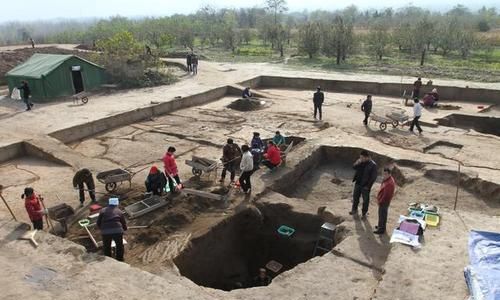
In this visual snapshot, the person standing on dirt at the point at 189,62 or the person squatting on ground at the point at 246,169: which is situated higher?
the person standing on dirt at the point at 189,62

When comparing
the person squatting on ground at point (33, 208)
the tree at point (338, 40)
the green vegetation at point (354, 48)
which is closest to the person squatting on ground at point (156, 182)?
the person squatting on ground at point (33, 208)

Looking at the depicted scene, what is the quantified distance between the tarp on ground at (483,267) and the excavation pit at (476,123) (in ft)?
37.7

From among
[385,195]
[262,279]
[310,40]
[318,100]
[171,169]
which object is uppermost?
[310,40]

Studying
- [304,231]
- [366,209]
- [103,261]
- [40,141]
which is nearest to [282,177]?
[304,231]

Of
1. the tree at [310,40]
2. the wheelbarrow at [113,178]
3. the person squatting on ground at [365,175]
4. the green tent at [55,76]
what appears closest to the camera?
the person squatting on ground at [365,175]

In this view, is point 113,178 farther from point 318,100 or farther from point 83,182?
point 318,100

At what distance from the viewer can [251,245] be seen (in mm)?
10195

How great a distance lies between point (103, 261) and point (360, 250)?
469 cm

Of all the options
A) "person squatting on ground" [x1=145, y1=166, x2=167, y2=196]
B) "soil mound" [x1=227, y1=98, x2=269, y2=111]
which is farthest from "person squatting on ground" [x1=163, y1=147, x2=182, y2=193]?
"soil mound" [x1=227, y1=98, x2=269, y2=111]

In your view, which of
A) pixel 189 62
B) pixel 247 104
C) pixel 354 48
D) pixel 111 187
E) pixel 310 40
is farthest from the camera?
pixel 354 48

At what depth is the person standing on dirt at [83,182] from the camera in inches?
392

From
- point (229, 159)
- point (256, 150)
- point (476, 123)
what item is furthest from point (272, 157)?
point (476, 123)

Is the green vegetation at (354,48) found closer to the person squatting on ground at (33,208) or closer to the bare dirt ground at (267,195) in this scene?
the bare dirt ground at (267,195)

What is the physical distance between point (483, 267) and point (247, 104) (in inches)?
605
